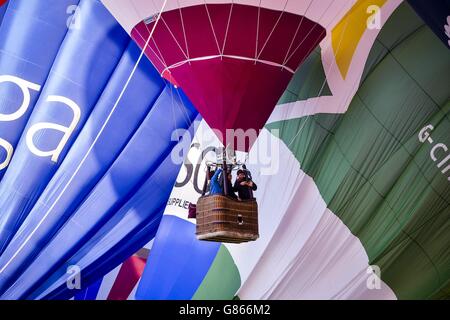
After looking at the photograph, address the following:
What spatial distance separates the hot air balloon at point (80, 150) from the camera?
583cm

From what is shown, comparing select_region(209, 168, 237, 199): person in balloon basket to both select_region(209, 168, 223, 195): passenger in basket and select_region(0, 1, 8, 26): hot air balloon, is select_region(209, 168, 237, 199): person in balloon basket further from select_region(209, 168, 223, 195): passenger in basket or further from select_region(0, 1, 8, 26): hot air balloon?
select_region(0, 1, 8, 26): hot air balloon

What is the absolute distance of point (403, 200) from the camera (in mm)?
5879

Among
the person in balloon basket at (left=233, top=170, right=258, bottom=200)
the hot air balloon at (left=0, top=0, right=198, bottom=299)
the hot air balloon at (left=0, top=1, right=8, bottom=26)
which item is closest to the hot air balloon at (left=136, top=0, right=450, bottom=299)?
the hot air balloon at (left=0, top=0, right=198, bottom=299)

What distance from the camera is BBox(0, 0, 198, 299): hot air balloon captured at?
19.1 feet

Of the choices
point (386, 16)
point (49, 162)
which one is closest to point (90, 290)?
point (49, 162)

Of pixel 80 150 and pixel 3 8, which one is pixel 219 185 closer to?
pixel 80 150

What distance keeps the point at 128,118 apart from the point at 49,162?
1.90ft

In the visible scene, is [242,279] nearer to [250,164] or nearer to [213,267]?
[213,267]

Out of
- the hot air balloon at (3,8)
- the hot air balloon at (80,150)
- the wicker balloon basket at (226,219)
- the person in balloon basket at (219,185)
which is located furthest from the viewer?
the hot air balloon at (3,8)

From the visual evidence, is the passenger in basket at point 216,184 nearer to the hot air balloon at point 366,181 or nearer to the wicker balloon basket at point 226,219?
the wicker balloon basket at point 226,219

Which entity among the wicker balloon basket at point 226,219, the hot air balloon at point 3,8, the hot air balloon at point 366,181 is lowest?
the wicker balloon basket at point 226,219

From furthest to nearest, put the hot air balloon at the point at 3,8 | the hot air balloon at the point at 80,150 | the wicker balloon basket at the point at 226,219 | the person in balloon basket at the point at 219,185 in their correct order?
1. the hot air balloon at the point at 3,8
2. the hot air balloon at the point at 80,150
3. the person in balloon basket at the point at 219,185
4. the wicker balloon basket at the point at 226,219

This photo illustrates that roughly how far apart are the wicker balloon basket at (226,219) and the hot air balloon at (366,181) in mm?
1079

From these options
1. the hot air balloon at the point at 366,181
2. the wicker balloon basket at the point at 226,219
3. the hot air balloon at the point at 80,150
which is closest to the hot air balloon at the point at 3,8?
the hot air balloon at the point at 80,150
